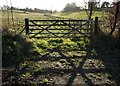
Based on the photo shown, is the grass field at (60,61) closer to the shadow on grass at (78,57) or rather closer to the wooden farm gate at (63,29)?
the shadow on grass at (78,57)

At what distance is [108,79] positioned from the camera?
768 centimetres

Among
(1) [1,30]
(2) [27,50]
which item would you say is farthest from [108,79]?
(1) [1,30]

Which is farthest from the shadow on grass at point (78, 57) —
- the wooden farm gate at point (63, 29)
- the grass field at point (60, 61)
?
the wooden farm gate at point (63, 29)

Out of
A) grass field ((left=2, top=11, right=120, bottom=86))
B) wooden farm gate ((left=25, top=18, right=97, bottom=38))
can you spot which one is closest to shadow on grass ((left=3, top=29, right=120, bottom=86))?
grass field ((left=2, top=11, right=120, bottom=86))

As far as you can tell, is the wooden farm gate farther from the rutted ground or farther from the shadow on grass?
the rutted ground

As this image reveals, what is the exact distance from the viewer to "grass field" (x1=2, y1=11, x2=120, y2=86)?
742cm

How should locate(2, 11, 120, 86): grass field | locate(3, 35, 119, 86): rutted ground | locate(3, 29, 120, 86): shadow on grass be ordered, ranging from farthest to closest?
locate(3, 29, 120, 86): shadow on grass < locate(2, 11, 120, 86): grass field < locate(3, 35, 119, 86): rutted ground

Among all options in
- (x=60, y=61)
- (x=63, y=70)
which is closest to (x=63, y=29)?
(x=60, y=61)

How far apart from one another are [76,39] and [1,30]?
15.5 ft

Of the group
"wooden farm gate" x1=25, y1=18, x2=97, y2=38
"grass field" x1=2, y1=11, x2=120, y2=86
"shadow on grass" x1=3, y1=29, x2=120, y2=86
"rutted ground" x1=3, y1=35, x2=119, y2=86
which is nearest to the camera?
"rutted ground" x1=3, y1=35, x2=119, y2=86

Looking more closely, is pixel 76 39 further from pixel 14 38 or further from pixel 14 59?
pixel 14 59

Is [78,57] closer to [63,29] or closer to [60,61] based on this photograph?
[60,61]

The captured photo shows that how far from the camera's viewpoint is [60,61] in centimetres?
942

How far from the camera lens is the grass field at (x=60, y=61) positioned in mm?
7422
